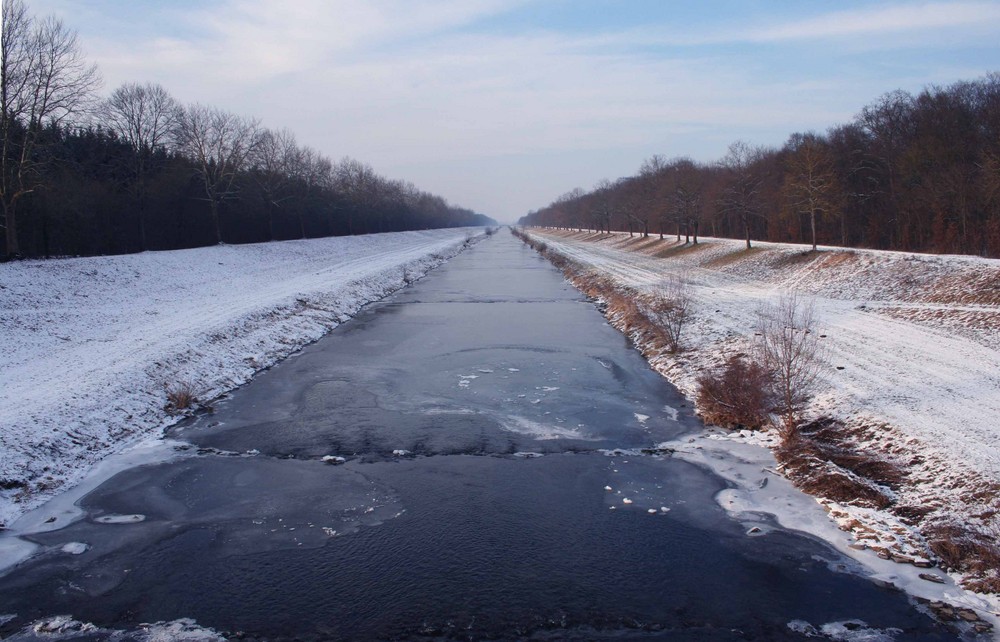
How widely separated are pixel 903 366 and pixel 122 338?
880 inches

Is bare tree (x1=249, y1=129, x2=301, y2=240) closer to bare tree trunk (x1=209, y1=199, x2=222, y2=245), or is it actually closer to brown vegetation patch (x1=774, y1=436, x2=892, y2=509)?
bare tree trunk (x1=209, y1=199, x2=222, y2=245)

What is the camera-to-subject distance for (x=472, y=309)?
3366cm

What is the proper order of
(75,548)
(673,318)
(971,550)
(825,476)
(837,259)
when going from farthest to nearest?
(837,259) < (673,318) < (825,476) < (75,548) < (971,550)

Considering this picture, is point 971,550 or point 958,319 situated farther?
point 958,319

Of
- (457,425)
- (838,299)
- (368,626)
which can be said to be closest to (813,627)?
(368,626)

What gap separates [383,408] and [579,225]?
148 metres

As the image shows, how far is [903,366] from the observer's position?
15297 millimetres

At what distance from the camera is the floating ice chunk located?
32.6 feet

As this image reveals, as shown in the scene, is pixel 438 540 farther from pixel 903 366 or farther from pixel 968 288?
pixel 968 288

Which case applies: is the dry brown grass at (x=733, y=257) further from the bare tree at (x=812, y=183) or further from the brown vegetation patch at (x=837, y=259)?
the brown vegetation patch at (x=837, y=259)

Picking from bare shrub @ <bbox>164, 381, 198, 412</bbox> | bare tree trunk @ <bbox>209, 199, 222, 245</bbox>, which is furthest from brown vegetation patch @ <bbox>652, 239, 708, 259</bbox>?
bare shrub @ <bbox>164, 381, 198, 412</bbox>

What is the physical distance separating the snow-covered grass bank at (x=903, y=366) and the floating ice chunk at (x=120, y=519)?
34.8 feet

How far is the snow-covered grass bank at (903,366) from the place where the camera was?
9234mm

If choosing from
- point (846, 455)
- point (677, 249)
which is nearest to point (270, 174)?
point (677, 249)
